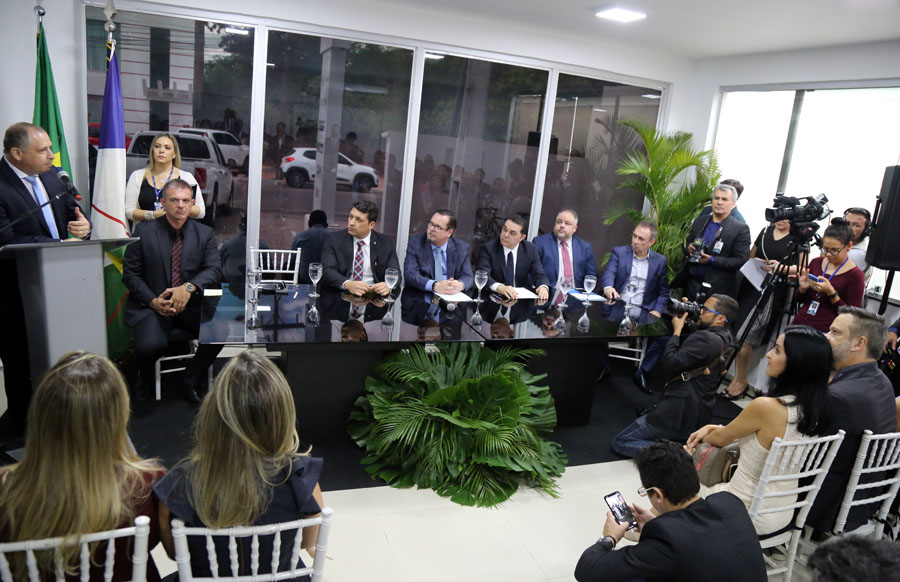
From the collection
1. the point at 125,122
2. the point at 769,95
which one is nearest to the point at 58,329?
the point at 125,122

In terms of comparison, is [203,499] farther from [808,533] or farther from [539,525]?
[808,533]

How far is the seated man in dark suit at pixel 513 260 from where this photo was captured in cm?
466

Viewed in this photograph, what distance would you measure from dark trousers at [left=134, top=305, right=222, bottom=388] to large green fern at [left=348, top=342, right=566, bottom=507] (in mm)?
1085

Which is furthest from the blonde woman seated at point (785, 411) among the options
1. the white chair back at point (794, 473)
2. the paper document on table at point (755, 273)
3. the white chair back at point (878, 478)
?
the paper document on table at point (755, 273)

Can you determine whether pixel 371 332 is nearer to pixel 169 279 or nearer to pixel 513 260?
pixel 169 279

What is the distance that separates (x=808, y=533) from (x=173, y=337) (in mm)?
3711

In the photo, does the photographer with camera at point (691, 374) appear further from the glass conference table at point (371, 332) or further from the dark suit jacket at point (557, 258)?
the dark suit jacket at point (557, 258)

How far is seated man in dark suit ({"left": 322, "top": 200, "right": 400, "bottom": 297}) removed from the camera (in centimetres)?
425

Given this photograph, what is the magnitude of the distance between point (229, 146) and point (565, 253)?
2821 millimetres

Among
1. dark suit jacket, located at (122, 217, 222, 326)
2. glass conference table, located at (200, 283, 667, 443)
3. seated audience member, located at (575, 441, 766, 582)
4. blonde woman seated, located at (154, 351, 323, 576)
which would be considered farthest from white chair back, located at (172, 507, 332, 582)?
dark suit jacket, located at (122, 217, 222, 326)

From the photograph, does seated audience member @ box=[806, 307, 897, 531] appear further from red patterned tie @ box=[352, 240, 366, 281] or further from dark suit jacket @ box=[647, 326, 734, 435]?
red patterned tie @ box=[352, 240, 366, 281]

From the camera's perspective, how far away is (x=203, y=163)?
501 centimetres

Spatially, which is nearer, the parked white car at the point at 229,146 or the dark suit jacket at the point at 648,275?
the dark suit jacket at the point at 648,275

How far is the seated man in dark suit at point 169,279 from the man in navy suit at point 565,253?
245 centimetres
